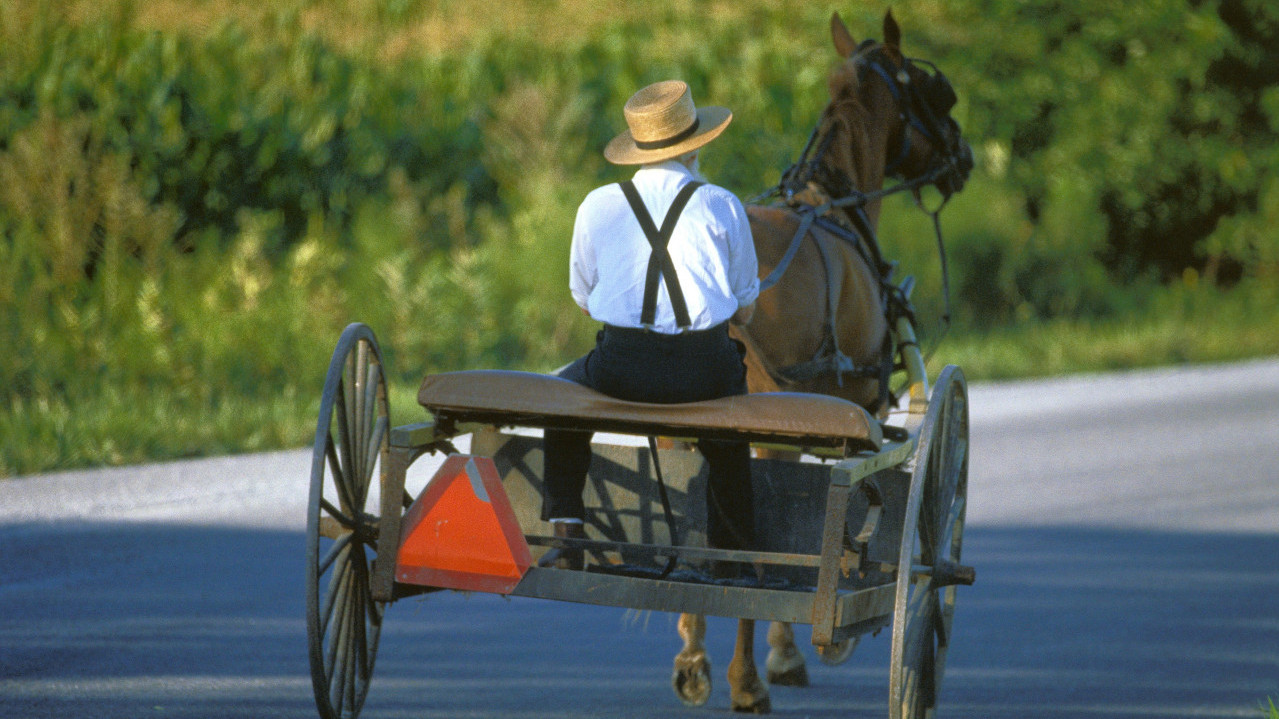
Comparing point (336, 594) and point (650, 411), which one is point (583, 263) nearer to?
point (650, 411)

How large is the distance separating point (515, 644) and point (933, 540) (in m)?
2.10

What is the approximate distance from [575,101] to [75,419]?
835 centimetres

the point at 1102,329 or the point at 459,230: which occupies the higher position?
the point at 459,230

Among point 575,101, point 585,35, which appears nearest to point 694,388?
point 575,101

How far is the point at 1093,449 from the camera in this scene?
1162cm

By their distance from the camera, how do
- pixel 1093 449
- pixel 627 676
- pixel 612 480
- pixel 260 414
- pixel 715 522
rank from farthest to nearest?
pixel 1093 449 → pixel 260 414 → pixel 627 676 → pixel 612 480 → pixel 715 522

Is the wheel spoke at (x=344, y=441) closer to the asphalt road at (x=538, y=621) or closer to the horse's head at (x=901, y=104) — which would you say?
the asphalt road at (x=538, y=621)

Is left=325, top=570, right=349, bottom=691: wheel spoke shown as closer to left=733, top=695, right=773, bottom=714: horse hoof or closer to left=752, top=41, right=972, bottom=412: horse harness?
left=733, top=695, right=773, bottom=714: horse hoof

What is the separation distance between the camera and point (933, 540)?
190 inches

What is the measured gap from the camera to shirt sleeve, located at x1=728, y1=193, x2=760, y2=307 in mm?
4727

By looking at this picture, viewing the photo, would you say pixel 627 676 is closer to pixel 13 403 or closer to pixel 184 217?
pixel 13 403

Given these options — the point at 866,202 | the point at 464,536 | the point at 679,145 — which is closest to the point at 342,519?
the point at 464,536

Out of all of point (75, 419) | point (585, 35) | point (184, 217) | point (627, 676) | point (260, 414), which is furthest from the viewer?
point (585, 35)

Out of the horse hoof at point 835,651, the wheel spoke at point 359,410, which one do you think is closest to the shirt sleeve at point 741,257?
the horse hoof at point 835,651
